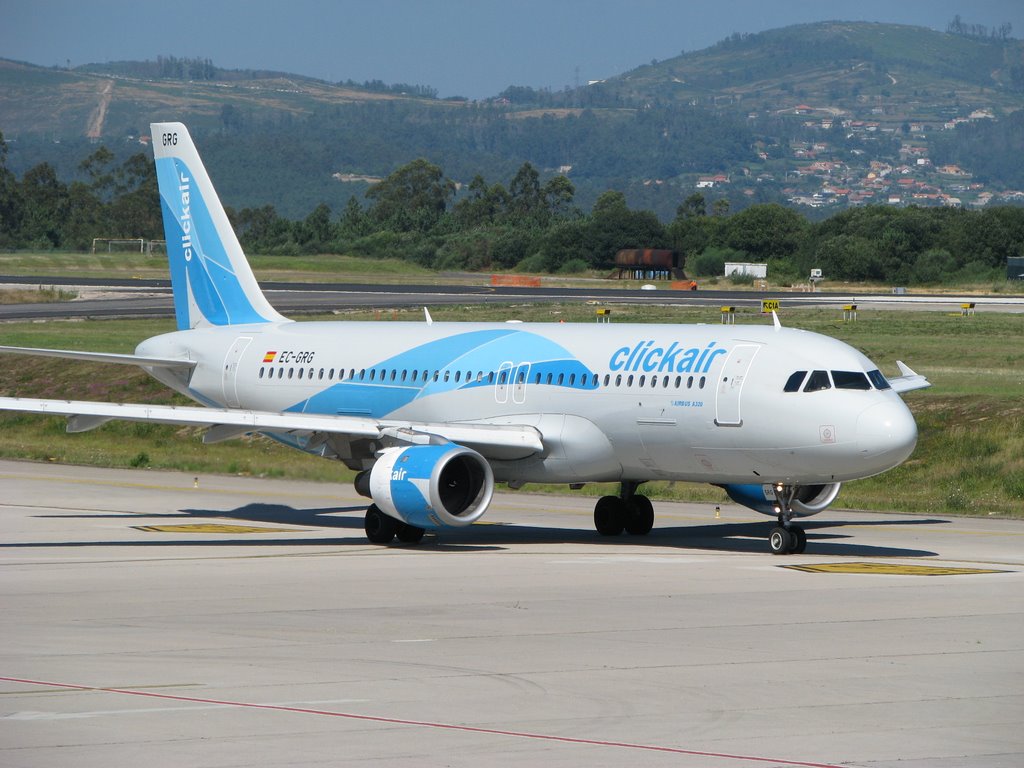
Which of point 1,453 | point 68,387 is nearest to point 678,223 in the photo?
point 68,387

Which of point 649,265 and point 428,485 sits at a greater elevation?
point 649,265

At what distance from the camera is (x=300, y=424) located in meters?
30.4

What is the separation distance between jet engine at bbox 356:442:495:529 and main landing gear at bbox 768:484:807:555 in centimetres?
516

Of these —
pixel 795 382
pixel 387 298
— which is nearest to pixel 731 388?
pixel 795 382

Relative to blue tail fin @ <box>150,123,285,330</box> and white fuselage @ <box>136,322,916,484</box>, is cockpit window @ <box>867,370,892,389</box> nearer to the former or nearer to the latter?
white fuselage @ <box>136,322,916,484</box>

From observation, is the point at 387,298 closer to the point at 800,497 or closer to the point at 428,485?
the point at 800,497

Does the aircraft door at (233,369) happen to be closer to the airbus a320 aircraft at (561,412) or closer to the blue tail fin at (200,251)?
the airbus a320 aircraft at (561,412)

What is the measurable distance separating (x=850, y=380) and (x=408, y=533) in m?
8.90

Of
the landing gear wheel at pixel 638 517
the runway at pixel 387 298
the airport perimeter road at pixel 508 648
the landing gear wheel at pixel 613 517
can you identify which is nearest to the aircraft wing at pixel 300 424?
the airport perimeter road at pixel 508 648

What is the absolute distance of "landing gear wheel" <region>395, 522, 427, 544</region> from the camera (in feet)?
99.9

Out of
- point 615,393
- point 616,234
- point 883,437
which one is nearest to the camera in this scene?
point 883,437

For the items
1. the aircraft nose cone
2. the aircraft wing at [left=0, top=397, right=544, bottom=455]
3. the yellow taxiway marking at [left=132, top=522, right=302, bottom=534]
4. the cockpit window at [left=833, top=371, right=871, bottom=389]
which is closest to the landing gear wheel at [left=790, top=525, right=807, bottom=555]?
the aircraft nose cone

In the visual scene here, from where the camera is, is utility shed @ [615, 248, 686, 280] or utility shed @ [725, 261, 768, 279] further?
utility shed @ [615, 248, 686, 280]

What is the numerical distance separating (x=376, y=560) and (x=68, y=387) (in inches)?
1487
